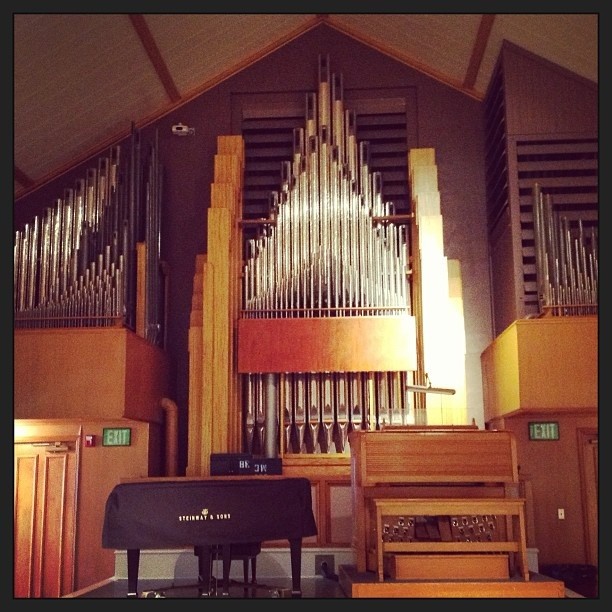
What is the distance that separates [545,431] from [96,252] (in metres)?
4.77

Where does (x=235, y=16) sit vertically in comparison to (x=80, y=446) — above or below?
above

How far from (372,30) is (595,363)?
184 inches

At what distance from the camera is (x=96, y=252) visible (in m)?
8.43

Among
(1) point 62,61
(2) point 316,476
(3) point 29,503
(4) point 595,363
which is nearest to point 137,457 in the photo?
(3) point 29,503

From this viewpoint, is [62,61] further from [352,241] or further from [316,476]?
[316,476]

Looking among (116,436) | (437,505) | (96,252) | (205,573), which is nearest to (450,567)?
(437,505)

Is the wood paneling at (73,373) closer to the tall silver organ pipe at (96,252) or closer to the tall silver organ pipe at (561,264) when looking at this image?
the tall silver organ pipe at (96,252)

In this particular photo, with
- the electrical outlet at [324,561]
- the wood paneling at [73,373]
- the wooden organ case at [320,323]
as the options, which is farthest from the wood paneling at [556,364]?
the wood paneling at [73,373]

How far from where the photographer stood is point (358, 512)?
605 centimetres

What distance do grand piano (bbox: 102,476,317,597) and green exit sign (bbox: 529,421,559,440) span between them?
3456mm

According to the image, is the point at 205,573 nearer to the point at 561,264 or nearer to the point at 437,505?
the point at 437,505

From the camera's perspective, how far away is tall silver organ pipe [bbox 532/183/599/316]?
7.48 m

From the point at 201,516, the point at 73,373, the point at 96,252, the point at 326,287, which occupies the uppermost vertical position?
the point at 96,252

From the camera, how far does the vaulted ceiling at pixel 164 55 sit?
25.7ft
